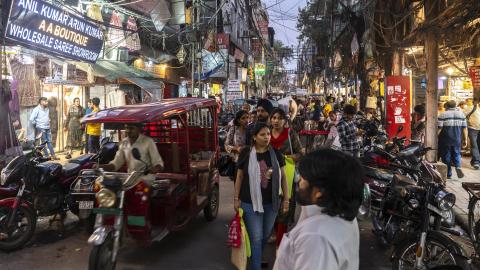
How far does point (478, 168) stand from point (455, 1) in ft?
14.7

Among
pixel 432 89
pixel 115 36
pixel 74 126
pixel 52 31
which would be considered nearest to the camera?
pixel 52 31

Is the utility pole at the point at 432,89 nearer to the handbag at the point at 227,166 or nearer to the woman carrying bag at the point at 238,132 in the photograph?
the woman carrying bag at the point at 238,132

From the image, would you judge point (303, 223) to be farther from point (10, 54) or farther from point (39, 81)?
point (39, 81)

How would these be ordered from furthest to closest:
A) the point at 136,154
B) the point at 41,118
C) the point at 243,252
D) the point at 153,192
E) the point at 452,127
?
the point at 41,118 → the point at 452,127 → the point at 153,192 → the point at 136,154 → the point at 243,252

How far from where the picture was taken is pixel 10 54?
1065cm

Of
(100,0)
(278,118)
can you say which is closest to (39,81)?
(100,0)

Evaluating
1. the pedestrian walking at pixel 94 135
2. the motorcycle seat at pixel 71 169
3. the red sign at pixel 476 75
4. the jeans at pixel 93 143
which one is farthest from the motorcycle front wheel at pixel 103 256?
the red sign at pixel 476 75

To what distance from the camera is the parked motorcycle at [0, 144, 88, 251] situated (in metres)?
5.72

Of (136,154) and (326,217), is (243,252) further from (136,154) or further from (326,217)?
(326,217)

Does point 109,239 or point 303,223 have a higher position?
point 303,223

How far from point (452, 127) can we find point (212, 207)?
6.57m

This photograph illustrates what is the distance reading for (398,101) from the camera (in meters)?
11.5

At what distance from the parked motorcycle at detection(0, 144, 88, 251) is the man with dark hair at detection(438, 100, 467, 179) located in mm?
8521

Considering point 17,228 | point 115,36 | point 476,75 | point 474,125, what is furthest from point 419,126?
point 115,36
